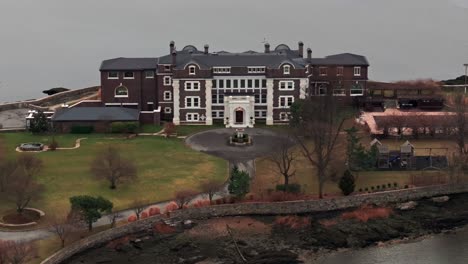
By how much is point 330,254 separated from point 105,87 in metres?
31.8

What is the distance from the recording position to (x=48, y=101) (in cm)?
6388

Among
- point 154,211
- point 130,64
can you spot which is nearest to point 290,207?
point 154,211

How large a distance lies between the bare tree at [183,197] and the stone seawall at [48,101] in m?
26.6

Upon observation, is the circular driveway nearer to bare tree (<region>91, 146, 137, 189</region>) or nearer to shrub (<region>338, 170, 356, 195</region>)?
bare tree (<region>91, 146, 137, 189</region>)

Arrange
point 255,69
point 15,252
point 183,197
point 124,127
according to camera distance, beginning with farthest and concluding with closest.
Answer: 1. point 255,69
2. point 124,127
3. point 183,197
4. point 15,252

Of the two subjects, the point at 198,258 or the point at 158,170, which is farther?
the point at 158,170

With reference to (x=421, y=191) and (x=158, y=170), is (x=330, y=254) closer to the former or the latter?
(x=421, y=191)

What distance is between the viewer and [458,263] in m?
31.1

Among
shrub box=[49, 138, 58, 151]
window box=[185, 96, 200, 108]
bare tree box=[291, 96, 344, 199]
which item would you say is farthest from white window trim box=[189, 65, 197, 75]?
shrub box=[49, 138, 58, 151]

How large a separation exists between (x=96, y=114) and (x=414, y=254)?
29666mm


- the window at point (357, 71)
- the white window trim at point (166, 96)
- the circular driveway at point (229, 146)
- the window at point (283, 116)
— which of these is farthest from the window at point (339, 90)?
the white window trim at point (166, 96)

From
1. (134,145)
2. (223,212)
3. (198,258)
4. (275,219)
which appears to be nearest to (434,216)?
(275,219)

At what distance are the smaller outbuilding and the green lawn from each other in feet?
4.44

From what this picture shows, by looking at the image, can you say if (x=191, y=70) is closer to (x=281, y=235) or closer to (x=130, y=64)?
(x=130, y=64)
